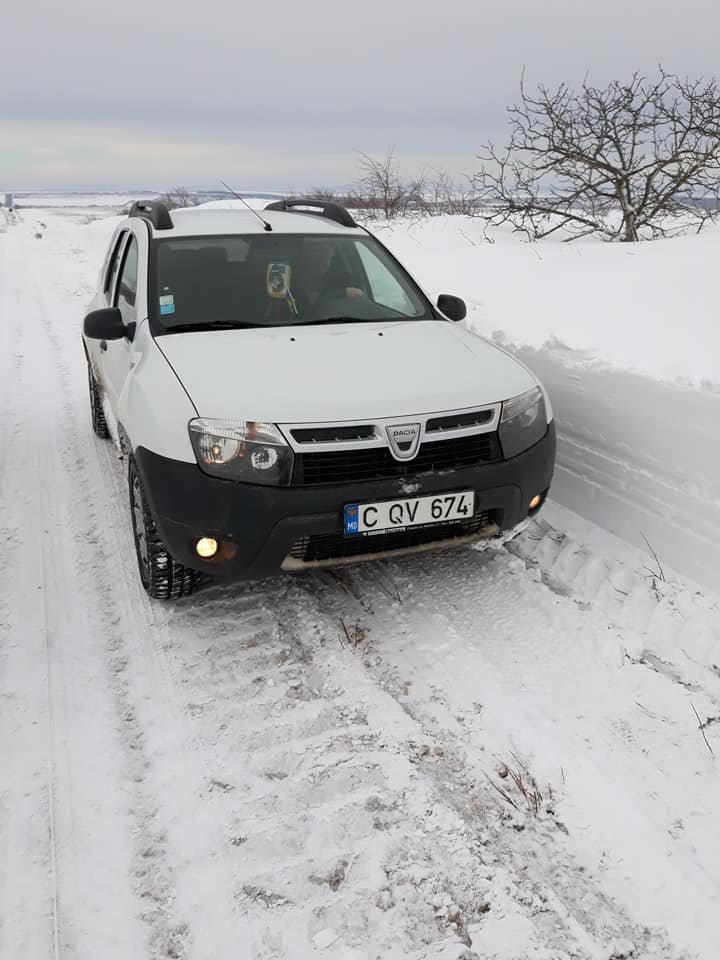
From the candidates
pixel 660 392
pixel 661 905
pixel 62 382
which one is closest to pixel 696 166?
pixel 660 392

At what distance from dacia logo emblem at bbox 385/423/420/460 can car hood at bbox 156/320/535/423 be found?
0.06 m

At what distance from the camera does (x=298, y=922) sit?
2.14 m

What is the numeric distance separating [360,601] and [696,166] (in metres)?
7.91

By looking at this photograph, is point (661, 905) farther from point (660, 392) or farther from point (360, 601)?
point (660, 392)

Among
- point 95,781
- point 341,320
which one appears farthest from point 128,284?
point 95,781

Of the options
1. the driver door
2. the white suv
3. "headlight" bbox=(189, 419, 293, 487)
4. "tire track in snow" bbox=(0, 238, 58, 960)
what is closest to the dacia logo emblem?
the white suv

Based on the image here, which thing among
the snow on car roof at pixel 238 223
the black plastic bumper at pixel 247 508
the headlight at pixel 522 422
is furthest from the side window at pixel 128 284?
the headlight at pixel 522 422

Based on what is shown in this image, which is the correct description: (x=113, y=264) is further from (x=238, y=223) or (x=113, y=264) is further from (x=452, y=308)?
(x=452, y=308)

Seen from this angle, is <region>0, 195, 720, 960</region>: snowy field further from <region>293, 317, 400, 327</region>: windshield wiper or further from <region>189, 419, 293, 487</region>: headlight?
<region>293, 317, 400, 327</region>: windshield wiper

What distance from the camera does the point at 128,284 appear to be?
15.5 ft

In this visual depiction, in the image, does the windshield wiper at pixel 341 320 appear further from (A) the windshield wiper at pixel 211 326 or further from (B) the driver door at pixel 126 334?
(B) the driver door at pixel 126 334

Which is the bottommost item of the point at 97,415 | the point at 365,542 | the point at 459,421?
the point at 97,415

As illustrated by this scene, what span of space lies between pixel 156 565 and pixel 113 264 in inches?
110

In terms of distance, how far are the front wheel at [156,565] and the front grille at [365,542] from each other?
22.9 inches
